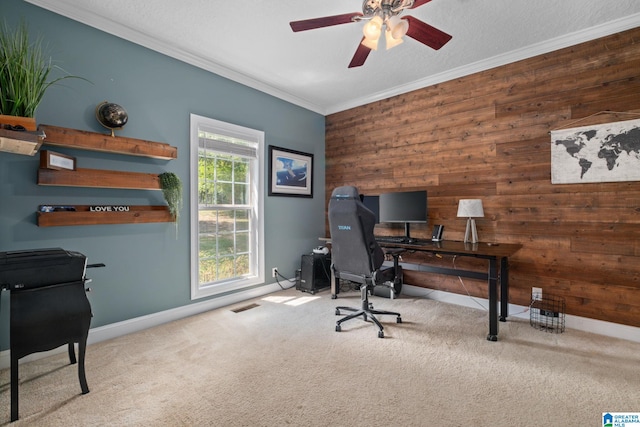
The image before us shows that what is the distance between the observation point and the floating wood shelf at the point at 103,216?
7.29 ft

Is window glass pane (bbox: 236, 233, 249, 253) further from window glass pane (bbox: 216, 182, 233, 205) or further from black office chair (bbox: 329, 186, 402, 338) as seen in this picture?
black office chair (bbox: 329, 186, 402, 338)

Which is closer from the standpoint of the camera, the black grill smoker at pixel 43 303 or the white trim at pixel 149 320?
the black grill smoker at pixel 43 303

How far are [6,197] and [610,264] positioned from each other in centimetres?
500

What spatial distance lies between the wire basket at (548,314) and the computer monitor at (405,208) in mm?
1395

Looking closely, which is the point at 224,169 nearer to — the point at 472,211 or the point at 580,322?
the point at 472,211

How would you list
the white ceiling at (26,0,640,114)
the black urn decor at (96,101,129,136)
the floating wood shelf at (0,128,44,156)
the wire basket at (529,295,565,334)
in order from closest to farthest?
the floating wood shelf at (0,128,44,156) → the white ceiling at (26,0,640,114) → the black urn decor at (96,101,129,136) → the wire basket at (529,295,565,334)

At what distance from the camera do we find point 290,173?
4270mm

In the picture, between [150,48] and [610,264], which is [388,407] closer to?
[610,264]

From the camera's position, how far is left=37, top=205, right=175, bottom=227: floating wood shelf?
222 centimetres

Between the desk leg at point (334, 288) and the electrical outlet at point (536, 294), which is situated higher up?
the electrical outlet at point (536, 294)

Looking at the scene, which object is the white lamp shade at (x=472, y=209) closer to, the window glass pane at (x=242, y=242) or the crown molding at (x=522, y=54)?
the crown molding at (x=522, y=54)

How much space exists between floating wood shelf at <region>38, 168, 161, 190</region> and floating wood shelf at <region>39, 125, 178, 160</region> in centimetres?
19

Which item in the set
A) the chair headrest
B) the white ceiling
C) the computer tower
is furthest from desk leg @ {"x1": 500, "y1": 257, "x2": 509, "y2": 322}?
the white ceiling

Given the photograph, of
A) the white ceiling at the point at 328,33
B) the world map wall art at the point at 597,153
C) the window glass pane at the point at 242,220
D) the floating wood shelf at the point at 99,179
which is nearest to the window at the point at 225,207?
the window glass pane at the point at 242,220
